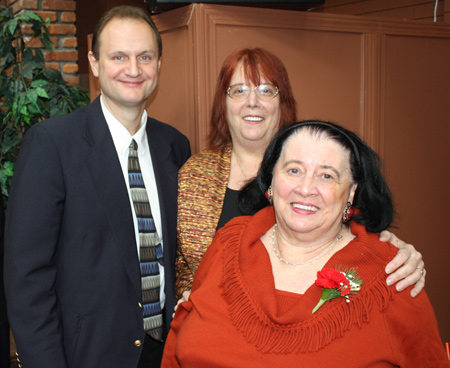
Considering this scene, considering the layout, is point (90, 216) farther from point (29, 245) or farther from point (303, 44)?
point (303, 44)

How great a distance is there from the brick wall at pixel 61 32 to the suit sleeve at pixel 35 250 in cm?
232

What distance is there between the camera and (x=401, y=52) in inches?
114

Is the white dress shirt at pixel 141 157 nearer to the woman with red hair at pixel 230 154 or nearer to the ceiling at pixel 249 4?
the woman with red hair at pixel 230 154

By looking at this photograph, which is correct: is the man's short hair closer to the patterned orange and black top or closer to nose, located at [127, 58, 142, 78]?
nose, located at [127, 58, 142, 78]

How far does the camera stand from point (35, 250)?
168cm

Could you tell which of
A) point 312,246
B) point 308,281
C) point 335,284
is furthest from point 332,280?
point 312,246

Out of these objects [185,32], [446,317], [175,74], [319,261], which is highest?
[185,32]

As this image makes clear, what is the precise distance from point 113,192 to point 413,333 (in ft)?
3.68

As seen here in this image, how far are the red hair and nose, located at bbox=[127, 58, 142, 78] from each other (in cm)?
41

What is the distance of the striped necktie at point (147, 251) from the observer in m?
1.91

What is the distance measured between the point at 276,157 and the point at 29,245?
36.2 inches

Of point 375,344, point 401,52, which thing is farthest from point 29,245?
point 401,52

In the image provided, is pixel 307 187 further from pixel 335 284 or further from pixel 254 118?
pixel 254 118

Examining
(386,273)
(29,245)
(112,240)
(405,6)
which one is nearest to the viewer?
(386,273)
